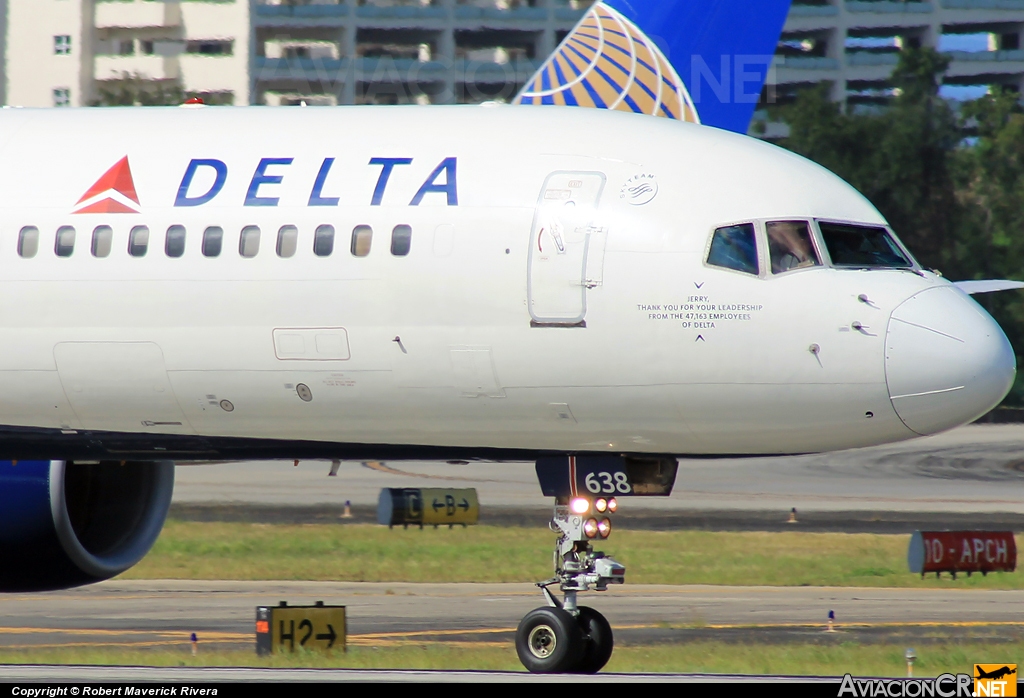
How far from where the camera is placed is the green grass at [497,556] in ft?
108

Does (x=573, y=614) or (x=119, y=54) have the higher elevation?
(x=119, y=54)

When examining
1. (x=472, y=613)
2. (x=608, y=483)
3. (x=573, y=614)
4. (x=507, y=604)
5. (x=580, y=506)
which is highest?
(x=608, y=483)

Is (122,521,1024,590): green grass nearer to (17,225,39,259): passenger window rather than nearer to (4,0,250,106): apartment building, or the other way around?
(17,225,39,259): passenger window

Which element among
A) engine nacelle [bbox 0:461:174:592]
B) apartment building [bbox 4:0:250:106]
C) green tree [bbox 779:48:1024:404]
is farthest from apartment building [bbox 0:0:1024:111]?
engine nacelle [bbox 0:461:174:592]

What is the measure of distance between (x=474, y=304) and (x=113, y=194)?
14.8 feet

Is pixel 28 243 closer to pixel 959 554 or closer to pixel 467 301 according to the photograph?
pixel 467 301

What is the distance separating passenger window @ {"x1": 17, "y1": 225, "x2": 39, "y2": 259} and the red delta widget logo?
548mm

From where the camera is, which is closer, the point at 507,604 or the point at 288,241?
the point at 288,241

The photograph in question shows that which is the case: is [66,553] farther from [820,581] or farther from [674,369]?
[820,581]

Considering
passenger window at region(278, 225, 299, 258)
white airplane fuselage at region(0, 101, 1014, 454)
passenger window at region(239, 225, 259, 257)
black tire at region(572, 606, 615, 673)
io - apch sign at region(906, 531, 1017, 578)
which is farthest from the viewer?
io - apch sign at region(906, 531, 1017, 578)

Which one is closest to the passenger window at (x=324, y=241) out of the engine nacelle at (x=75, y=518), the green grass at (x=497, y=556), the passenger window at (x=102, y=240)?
the passenger window at (x=102, y=240)

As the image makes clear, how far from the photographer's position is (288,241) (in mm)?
17984

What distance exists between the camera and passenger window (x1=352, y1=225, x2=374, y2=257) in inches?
698

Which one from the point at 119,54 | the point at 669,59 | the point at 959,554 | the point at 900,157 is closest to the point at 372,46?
the point at 119,54
